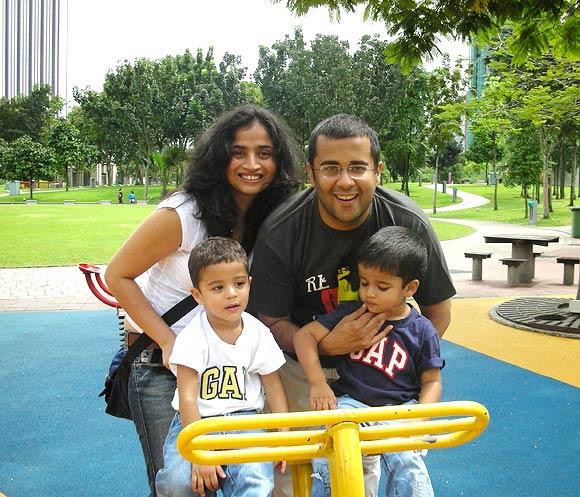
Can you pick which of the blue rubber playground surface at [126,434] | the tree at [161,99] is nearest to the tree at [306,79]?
the tree at [161,99]

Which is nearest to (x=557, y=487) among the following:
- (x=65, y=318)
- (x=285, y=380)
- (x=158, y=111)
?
(x=285, y=380)

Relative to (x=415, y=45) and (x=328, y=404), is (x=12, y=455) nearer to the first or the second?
(x=328, y=404)

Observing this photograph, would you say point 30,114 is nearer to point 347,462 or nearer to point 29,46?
point 29,46

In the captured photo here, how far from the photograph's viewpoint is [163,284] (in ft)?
7.64

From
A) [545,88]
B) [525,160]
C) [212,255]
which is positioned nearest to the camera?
[212,255]

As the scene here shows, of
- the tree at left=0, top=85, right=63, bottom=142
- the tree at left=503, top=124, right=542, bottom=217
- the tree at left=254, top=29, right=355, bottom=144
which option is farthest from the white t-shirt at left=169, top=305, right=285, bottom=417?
the tree at left=0, top=85, right=63, bottom=142

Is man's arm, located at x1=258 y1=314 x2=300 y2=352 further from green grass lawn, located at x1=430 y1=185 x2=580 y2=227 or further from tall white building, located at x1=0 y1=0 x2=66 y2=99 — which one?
tall white building, located at x1=0 y1=0 x2=66 y2=99

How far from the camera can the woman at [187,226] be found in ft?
7.27

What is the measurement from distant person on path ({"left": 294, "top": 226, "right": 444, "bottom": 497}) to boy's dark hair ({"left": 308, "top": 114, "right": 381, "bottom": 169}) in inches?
11.8

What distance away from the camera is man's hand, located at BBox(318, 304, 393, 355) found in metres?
2.11

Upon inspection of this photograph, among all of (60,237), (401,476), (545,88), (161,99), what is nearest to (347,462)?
(401,476)

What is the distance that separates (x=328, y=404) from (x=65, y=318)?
675cm

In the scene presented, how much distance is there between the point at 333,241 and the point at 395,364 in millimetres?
472

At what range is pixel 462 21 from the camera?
15.1ft
